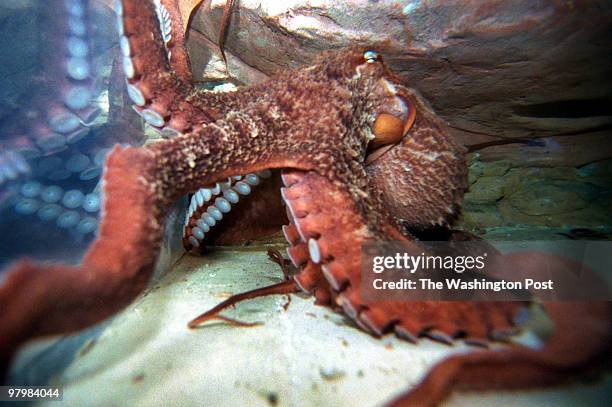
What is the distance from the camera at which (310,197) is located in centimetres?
111

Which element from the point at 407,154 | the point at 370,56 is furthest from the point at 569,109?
the point at 370,56

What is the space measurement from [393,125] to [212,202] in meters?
0.99

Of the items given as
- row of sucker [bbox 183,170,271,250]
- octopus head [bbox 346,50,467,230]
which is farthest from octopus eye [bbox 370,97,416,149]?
row of sucker [bbox 183,170,271,250]

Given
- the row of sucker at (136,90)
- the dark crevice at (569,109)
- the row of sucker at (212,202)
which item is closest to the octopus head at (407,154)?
the row of sucker at (212,202)

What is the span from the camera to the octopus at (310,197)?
0.78 metres

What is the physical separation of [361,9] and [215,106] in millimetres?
1035

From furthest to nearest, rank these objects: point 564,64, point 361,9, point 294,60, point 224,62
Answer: point 224,62 → point 294,60 → point 564,64 → point 361,9

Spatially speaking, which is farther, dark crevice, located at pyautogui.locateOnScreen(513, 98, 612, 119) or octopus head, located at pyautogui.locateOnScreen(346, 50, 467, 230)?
dark crevice, located at pyautogui.locateOnScreen(513, 98, 612, 119)

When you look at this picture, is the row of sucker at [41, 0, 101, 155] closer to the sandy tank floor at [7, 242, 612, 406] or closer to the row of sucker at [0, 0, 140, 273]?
the row of sucker at [0, 0, 140, 273]

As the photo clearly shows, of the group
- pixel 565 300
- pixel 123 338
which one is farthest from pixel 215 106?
pixel 565 300

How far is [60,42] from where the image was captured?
177 cm

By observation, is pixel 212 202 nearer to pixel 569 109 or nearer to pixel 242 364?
pixel 242 364

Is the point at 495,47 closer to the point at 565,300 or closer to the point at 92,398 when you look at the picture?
the point at 565,300

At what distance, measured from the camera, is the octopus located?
0.78 meters
